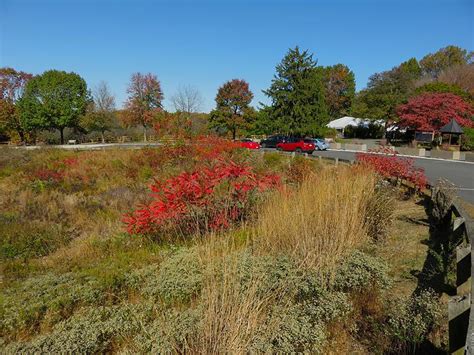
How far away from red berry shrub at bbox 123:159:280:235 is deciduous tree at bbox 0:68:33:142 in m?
40.4

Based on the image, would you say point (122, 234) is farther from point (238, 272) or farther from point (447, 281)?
point (447, 281)

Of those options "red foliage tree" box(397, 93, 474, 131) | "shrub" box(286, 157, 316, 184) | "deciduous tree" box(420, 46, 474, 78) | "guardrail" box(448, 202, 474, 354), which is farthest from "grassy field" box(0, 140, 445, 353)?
"deciduous tree" box(420, 46, 474, 78)

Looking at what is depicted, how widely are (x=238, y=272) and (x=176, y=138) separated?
14719 mm

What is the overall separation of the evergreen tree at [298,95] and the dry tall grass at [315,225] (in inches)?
1031

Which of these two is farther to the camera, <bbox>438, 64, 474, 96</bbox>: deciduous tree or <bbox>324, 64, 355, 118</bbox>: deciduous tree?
<bbox>324, 64, 355, 118</bbox>: deciduous tree

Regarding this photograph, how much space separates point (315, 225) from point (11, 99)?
46.6 metres

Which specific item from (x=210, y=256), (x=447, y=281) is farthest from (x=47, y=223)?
(x=447, y=281)

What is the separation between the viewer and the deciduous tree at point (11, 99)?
37.4m

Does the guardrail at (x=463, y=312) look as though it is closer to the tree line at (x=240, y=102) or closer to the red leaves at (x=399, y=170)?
the red leaves at (x=399, y=170)

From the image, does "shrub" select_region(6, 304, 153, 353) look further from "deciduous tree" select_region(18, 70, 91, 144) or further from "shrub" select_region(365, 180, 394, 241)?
"deciduous tree" select_region(18, 70, 91, 144)

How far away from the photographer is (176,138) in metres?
17.2

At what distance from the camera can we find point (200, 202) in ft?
18.1

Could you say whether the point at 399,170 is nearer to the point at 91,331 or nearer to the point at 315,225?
the point at 315,225

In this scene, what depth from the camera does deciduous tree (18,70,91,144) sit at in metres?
37.0
